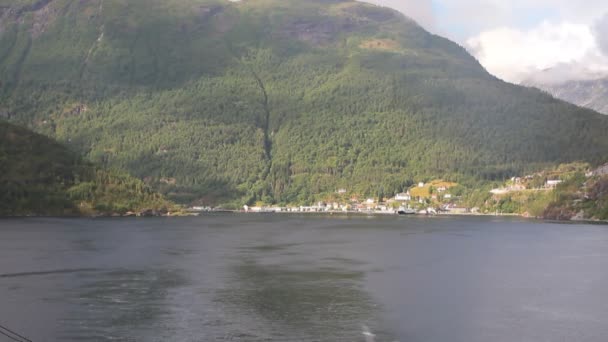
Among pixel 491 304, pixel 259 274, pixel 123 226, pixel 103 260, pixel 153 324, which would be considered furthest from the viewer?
pixel 123 226

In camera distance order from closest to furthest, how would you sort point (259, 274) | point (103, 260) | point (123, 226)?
point (259, 274) → point (103, 260) → point (123, 226)

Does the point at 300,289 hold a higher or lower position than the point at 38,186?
lower

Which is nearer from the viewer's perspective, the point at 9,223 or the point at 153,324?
the point at 153,324

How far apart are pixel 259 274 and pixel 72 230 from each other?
227ft

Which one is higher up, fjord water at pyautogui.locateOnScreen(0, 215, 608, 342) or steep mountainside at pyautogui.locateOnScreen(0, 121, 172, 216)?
steep mountainside at pyautogui.locateOnScreen(0, 121, 172, 216)

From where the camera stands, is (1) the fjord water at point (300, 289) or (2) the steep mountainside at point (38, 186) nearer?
(1) the fjord water at point (300, 289)

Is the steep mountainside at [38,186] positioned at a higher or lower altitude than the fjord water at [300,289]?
higher

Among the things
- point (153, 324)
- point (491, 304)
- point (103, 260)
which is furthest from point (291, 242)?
point (153, 324)

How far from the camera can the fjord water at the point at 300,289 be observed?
51.6 metres

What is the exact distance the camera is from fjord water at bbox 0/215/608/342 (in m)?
51.6

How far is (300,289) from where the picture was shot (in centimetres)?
6831

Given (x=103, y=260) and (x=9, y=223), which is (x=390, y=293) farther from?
(x=9, y=223)

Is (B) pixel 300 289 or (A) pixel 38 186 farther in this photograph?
(A) pixel 38 186

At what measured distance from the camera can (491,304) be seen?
6247 centimetres
